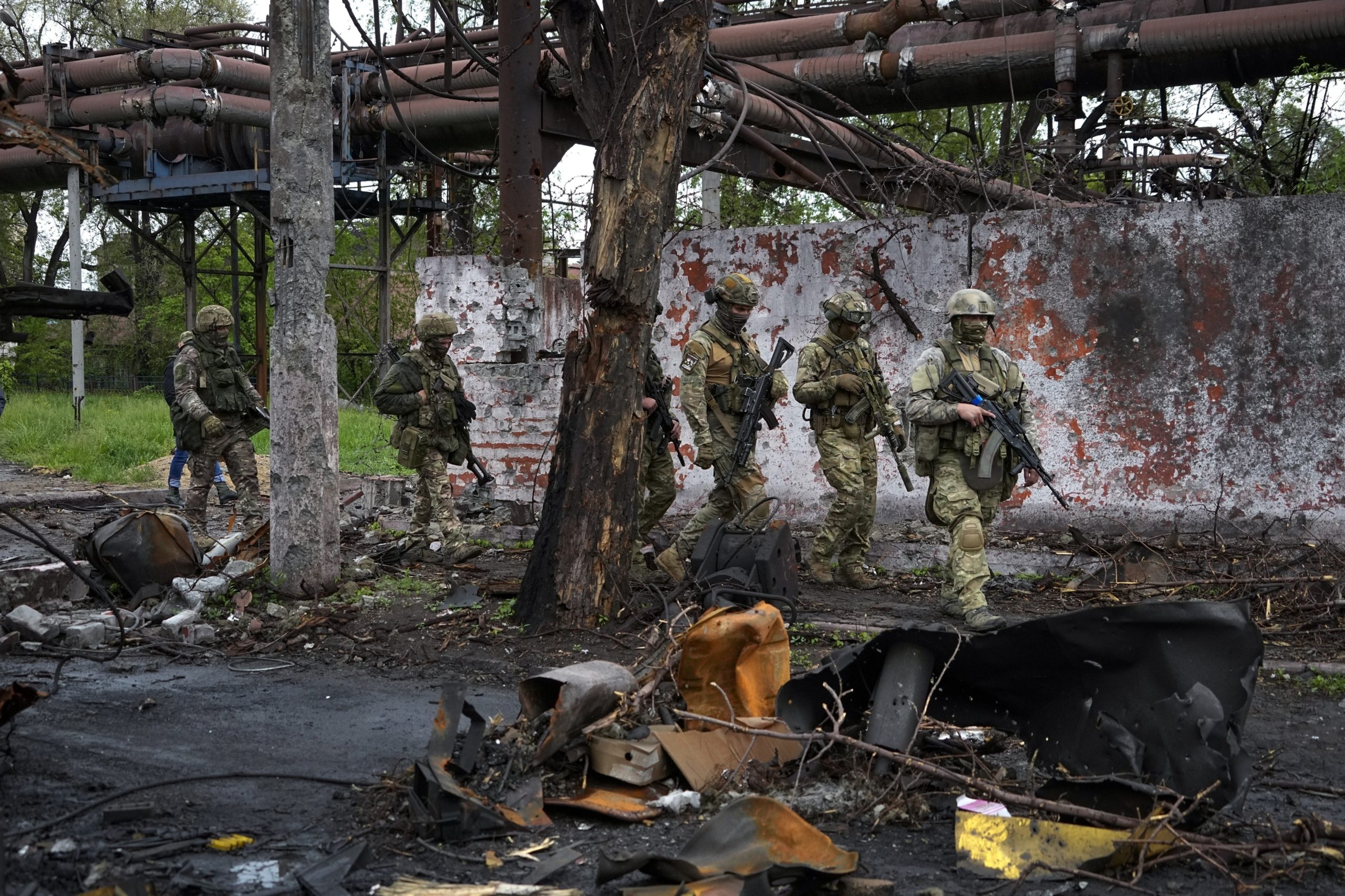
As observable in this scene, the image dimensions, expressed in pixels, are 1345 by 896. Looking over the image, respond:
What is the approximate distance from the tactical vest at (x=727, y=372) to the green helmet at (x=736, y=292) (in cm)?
20

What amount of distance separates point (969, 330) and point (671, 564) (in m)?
2.18

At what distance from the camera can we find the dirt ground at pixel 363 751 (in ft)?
10.3

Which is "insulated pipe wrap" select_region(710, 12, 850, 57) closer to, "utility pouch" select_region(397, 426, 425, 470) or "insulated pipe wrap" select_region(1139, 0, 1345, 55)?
"insulated pipe wrap" select_region(1139, 0, 1345, 55)

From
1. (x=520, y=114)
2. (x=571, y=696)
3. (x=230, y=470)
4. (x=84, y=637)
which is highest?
(x=520, y=114)

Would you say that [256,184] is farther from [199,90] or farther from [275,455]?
[275,455]

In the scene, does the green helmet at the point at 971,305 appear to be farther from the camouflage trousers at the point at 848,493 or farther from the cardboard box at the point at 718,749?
the cardboard box at the point at 718,749

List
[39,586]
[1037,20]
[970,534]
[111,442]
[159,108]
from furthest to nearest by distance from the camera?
[111,442] → [159,108] → [1037,20] → [39,586] → [970,534]

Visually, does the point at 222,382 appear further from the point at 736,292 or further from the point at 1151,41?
the point at 1151,41

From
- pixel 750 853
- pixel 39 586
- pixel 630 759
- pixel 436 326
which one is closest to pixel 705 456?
pixel 436 326

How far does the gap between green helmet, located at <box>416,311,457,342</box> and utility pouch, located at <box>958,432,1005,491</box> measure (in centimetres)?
385

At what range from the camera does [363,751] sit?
426 cm

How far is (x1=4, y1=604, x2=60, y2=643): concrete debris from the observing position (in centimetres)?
588

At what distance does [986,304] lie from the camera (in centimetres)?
647

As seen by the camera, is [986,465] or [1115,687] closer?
[1115,687]
